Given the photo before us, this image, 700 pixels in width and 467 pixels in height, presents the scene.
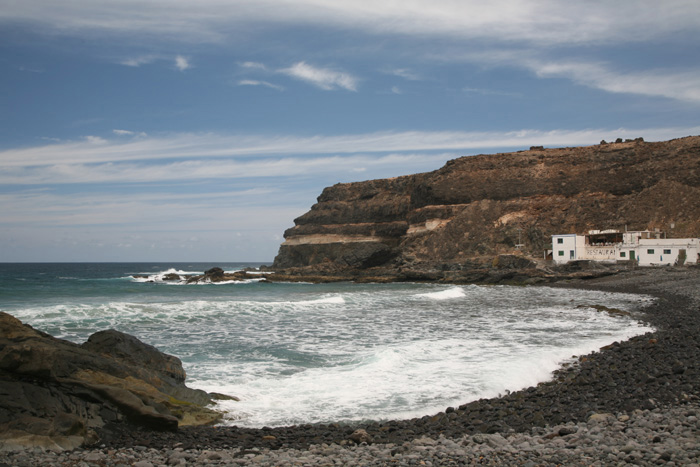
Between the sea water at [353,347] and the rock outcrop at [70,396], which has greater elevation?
the rock outcrop at [70,396]

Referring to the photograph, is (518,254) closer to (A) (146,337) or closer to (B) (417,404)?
(A) (146,337)

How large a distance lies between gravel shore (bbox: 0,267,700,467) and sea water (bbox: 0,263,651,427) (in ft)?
3.03

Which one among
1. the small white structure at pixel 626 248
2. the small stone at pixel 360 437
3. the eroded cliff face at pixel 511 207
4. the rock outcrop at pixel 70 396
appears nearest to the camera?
the rock outcrop at pixel 70 396

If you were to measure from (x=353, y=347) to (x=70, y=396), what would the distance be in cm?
807

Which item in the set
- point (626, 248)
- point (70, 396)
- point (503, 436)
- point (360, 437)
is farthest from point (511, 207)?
point (70, 396)

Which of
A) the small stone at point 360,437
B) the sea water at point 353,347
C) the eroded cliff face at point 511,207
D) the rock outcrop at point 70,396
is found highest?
the eroded cliff face at point 511,207

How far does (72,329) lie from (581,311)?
19.2 meters

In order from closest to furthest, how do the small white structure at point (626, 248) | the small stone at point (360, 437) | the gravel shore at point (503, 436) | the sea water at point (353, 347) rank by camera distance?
the gravel shore at point (503, 436) < the small stone at point (360, 437) < the sea water at point (353, 347) < the small white structure at point (626, 248)

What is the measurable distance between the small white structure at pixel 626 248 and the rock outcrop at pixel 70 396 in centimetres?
4987

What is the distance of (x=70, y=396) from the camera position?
255 inches

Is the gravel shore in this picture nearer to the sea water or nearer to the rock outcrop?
the rock outcrop

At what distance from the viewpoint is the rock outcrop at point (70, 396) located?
5.71 metres

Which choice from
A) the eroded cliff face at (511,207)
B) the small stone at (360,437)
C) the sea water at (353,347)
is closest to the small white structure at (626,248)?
the eroded cliff face at (511,207)

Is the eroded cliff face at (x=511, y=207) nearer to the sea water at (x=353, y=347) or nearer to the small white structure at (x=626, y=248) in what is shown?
the small white structure at (x=626, y=248)
